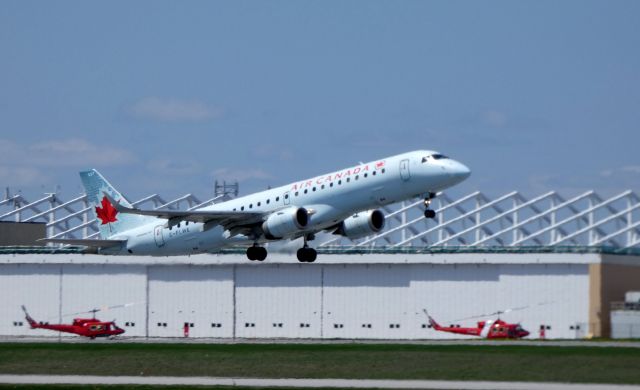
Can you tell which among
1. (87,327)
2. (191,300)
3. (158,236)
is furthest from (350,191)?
(191,300)

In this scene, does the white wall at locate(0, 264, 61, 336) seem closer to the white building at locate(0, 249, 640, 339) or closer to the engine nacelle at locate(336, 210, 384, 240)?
the white building at locate(0, 249, 640, 339)

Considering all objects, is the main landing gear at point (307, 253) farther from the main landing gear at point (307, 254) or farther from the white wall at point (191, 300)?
the white wall at point (191, 300)

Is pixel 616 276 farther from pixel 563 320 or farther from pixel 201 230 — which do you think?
pixel 201 230

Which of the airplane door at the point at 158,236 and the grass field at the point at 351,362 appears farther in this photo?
the airplane door at the point at 158,236

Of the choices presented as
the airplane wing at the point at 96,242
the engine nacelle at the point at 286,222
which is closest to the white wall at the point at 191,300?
the airplane wing at the point at 96,242

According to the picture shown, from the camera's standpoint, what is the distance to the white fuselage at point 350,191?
63531 mm

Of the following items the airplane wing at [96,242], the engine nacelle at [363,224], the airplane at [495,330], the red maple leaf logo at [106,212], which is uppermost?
the red maple leaf logo at [106,212]

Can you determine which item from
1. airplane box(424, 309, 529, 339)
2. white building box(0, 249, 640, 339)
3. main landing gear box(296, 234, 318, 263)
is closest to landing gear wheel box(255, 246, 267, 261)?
main landing gear box(296, 234, 318, 263)

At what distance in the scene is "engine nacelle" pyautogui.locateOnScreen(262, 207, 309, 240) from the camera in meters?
66.2

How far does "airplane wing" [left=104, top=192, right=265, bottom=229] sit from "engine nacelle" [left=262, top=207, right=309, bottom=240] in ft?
5.08

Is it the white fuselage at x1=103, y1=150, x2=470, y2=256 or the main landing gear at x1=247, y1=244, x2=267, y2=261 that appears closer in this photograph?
the white fuselage at x1=103, y1=150, x2=470, y2=256

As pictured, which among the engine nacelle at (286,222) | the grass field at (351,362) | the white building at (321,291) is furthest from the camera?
the white building at (321,291)

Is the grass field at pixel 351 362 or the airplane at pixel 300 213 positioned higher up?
the airplane at pixel 300 213

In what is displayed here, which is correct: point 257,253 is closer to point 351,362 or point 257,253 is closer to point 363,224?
point 363,224
